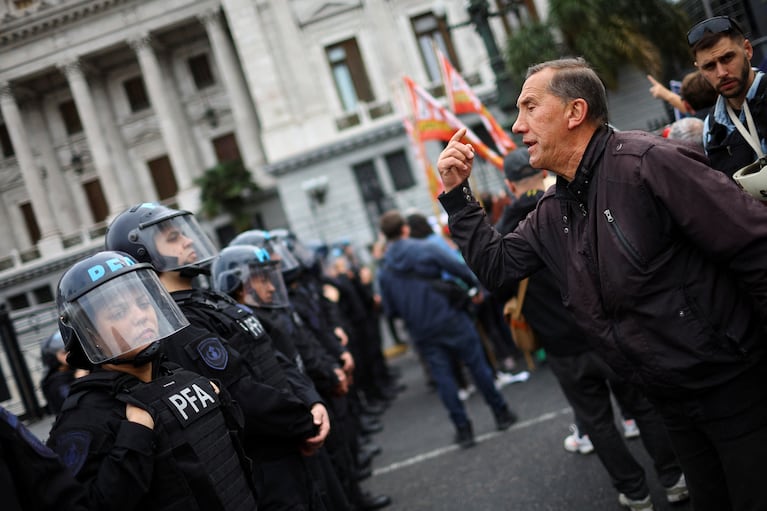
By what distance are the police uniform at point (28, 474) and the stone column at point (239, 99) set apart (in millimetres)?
27962

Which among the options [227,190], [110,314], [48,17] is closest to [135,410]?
[110,314]

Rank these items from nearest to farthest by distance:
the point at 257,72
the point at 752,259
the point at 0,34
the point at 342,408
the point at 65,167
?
the point at 752,259 → the point at 342,408 → the point at 257,72 → the point at 0,34 → the point at 65,167

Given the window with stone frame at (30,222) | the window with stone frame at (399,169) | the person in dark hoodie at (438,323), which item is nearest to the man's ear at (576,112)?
the person in dark hoodie at (438,323)

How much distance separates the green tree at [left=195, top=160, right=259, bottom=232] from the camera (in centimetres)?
2825

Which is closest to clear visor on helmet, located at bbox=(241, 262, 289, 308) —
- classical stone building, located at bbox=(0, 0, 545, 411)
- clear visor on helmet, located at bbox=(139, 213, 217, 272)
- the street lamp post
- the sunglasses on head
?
clear visor on helmet, located at bbox=(139, 213, 217, 272)

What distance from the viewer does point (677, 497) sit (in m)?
3.72

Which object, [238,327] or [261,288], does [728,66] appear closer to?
[238,327]

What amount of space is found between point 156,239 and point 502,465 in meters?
3.34

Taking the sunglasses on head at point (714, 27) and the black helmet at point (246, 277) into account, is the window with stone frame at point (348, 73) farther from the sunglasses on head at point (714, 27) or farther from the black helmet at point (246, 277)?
the sunglasses on head at point (714, 27)

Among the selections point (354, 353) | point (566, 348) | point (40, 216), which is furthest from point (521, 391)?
point (40, 216)

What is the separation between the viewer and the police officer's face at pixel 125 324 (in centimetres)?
230

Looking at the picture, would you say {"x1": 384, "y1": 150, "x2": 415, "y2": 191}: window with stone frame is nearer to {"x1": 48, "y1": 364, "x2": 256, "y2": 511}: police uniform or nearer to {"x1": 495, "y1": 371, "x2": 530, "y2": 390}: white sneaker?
{"x1": 495, "y1": 371, "x2": 530, "y2": 390}: white sneaker

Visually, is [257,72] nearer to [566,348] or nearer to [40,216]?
[40,216]

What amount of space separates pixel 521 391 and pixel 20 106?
34.1 metres
